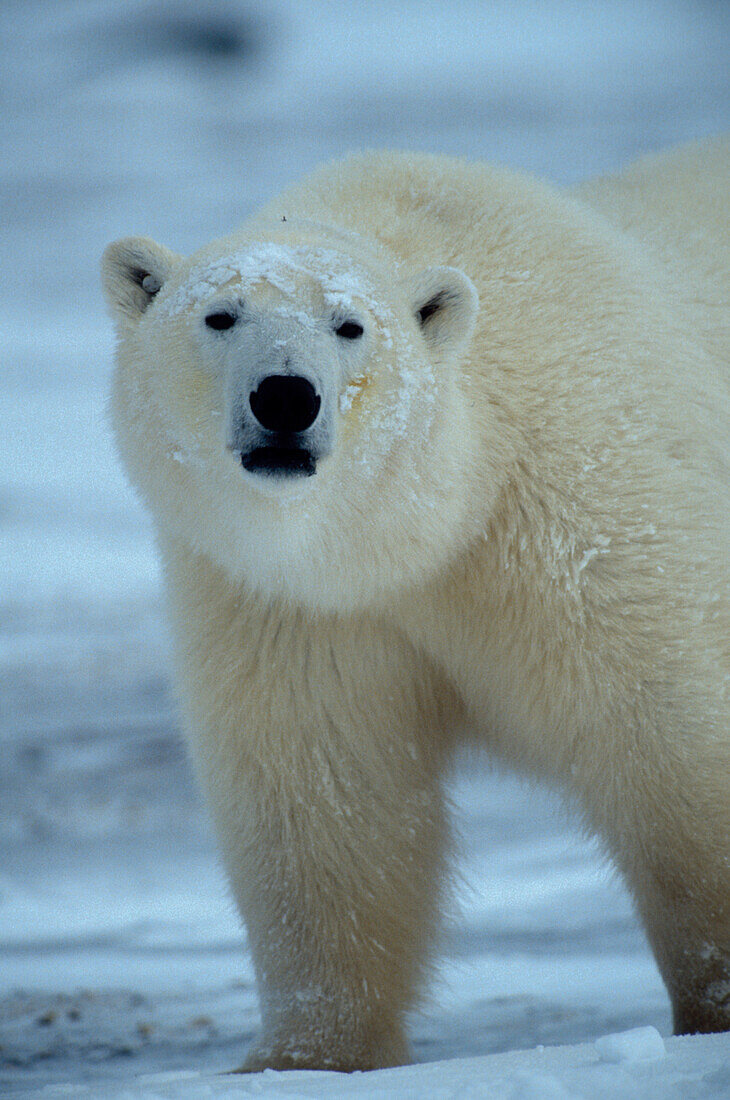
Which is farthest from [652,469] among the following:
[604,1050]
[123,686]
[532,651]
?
[123,686]

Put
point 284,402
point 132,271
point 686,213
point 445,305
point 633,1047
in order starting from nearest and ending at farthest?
point 633,1047 < point 284,402 < point 445,305 < point 132,271 < point 686,213

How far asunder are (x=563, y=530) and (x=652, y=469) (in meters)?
0.26

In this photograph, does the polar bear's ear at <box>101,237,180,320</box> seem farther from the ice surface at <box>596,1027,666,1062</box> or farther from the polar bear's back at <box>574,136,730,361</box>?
the ice surface at <box>596,1027,666,1062</box>

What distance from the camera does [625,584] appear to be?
2.57 m

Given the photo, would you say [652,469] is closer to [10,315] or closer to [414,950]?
[414,950]

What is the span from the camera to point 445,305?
262 cm

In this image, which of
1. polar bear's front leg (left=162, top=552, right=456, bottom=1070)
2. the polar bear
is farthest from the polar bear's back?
polar bear's front leg (left=162, top=552, right=456, bottom=1070)

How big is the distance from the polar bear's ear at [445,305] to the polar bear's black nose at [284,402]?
0.46 meters

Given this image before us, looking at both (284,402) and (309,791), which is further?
(309,791)

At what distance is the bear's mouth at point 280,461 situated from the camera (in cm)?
235

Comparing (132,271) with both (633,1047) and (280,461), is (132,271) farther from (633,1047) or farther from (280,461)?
(633,1047)

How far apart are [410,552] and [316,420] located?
431 millimetres

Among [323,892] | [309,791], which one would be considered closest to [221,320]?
[309,791]

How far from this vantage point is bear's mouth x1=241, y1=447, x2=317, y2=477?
2.35 metres
